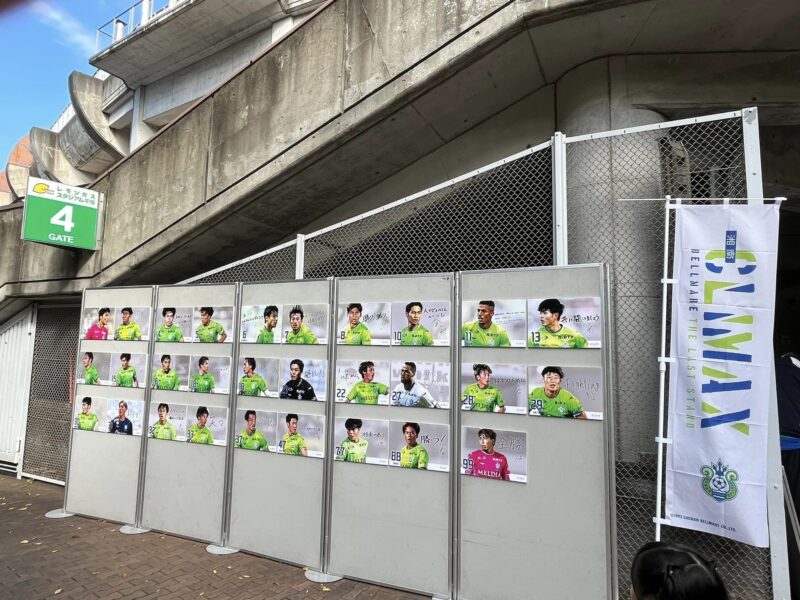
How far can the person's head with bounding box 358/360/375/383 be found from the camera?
405 cm

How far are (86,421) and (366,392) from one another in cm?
362

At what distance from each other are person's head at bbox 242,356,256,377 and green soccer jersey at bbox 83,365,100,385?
6.96 ft

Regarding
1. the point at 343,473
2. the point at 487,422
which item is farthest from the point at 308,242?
the point at 487,422

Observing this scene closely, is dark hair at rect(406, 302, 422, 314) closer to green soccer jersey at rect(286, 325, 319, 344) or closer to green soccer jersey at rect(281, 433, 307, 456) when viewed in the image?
green soccer jersey at rect(286, 325, 319, 344)

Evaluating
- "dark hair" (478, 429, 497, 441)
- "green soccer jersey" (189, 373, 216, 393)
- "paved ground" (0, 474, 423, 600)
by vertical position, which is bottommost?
"paved ground" (0, 474, 423, 600)

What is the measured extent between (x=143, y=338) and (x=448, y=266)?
3544mm

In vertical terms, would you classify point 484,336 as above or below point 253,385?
above

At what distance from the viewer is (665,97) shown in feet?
14.4

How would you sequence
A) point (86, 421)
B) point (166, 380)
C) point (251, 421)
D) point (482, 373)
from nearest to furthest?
point (482, 373) → point (251, 421) → point (166, 380) → point (86, 421)

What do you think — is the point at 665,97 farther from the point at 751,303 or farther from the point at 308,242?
the point at 308,242

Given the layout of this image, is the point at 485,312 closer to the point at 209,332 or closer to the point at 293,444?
the point at 293,444

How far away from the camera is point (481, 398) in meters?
3.65

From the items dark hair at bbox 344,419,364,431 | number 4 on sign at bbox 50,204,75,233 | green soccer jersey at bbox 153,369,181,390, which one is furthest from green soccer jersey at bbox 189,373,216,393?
number 4 on sign at bbox 50,204,75,233

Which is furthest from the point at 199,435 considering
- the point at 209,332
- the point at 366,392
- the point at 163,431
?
the point at 366,392
